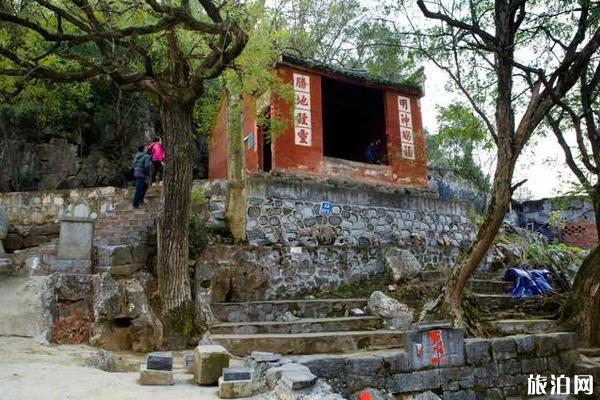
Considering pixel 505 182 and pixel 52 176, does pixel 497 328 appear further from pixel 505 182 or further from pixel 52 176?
pixel 52 176

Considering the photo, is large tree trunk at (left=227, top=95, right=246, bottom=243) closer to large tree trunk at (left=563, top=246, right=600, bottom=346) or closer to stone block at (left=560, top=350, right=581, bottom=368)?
stone block at (left=560, top=350, right=581, bottom=368)

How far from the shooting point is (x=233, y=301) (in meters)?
9.23

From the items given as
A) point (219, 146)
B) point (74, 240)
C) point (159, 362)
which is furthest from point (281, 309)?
point (219, 146)

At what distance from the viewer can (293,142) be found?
11898mm

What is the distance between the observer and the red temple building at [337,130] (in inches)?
470

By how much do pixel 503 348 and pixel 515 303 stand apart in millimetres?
3200

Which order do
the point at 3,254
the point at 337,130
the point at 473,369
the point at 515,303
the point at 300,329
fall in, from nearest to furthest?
the point at 473,369 → the point at 300,329 → the point at 3,254 → the point at 515,303 → the point at 337,130

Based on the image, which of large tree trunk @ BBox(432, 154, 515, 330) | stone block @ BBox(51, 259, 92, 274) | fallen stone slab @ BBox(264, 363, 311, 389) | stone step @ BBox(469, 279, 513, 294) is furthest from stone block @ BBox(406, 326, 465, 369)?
stone block @ BBox(51, 259, 92, 274)

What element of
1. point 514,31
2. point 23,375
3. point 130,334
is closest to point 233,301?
point 130,334

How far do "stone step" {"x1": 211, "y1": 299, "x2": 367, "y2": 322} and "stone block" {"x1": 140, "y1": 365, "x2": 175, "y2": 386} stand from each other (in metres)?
3.86

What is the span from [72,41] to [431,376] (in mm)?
7857

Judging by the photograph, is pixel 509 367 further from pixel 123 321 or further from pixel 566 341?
pixel 123 321

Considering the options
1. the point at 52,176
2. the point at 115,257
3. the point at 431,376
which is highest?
the point at 52,176

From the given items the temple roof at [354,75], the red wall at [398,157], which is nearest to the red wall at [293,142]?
the temple roof at [354,75]
